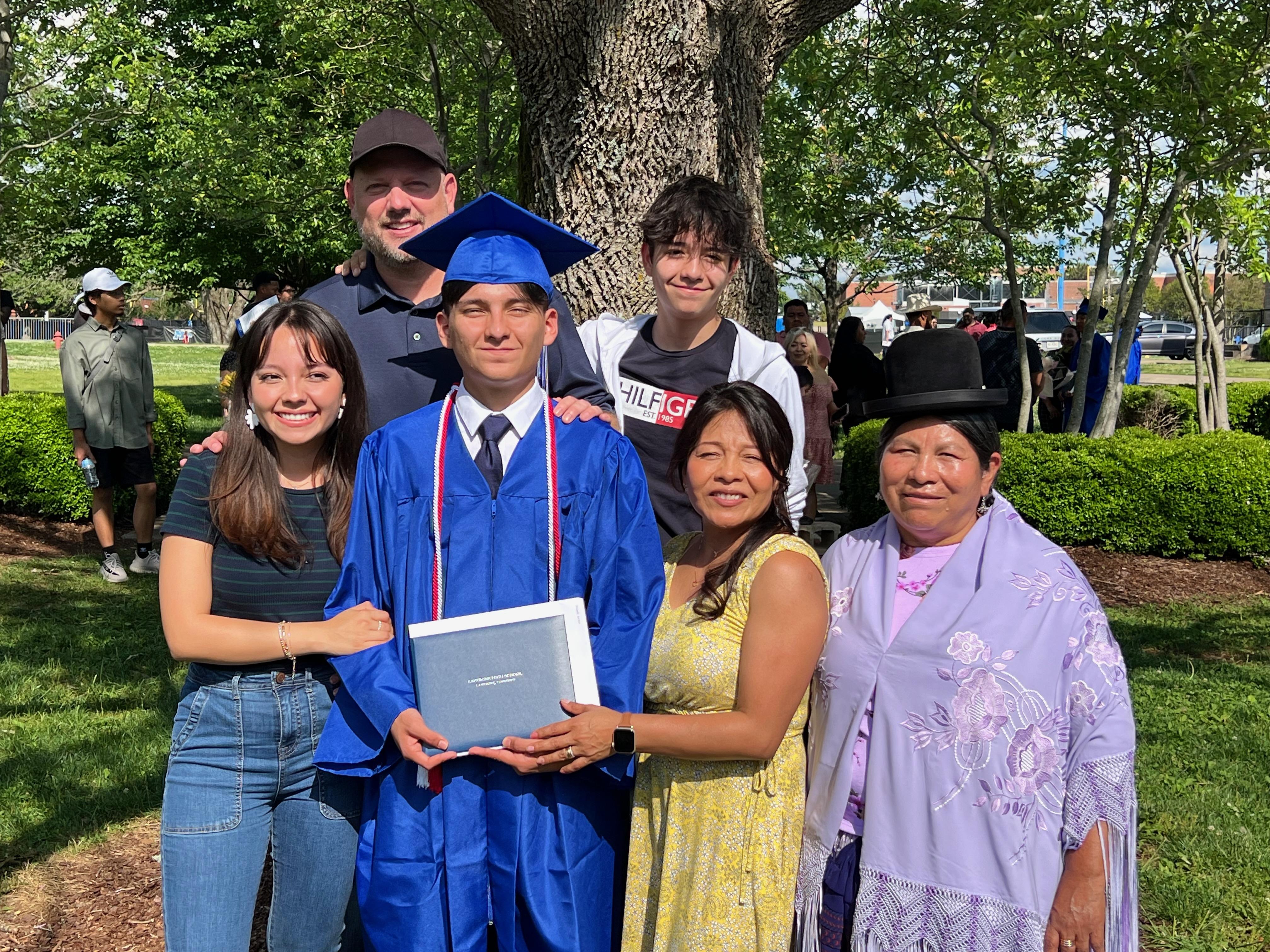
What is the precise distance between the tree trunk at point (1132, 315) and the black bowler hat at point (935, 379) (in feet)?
25.7

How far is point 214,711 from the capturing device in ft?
7.88

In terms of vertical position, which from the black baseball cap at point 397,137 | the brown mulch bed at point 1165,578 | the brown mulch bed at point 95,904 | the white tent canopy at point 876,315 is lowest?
the brown mulch bed at point 95,904

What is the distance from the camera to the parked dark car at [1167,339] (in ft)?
140

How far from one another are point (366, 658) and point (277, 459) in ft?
1.80

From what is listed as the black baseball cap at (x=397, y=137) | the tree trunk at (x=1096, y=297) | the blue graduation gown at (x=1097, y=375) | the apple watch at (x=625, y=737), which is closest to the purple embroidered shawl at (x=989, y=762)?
the apple watch at (x=625, y=737)

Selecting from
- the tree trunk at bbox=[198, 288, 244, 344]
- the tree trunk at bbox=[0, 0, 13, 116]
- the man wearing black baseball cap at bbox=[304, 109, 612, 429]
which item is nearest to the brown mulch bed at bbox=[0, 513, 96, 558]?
the tree trunk at bbox=[0, 0, 13, 116]

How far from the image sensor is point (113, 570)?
324 inches

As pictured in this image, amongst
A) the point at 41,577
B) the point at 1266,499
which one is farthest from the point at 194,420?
the point at 1266,499

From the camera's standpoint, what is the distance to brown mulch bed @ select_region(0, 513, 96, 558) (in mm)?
9172

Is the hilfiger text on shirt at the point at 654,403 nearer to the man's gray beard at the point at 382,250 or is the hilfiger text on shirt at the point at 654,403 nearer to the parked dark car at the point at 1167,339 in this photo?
the man's gray beard at the point at 382,250

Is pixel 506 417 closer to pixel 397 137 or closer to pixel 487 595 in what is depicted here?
pixel 487 595

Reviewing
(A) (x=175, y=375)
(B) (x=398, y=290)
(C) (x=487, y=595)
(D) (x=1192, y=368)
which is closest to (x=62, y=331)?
(A) (x=175, y=375)

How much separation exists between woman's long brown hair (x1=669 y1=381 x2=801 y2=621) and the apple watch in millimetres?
276

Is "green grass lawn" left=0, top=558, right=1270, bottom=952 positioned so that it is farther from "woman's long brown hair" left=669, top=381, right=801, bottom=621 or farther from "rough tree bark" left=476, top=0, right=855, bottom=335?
"rough tree bark" left=476, top=0, right=855, bottom=335
